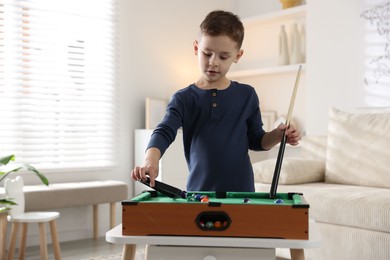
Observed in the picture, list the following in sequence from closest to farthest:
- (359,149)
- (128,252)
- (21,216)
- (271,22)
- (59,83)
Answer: (128,252), (21,216), (359,149), (59,83), (271,22)

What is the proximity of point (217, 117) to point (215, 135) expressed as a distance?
51mm

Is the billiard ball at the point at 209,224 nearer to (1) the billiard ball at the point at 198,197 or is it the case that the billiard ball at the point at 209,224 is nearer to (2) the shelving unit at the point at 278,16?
(1) the billiard ball at the point at 198,197

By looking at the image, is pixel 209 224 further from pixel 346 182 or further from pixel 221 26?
pixel 346 182

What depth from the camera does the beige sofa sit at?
108 inches

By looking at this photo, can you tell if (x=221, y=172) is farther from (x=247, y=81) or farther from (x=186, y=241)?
(x=247, y=81)

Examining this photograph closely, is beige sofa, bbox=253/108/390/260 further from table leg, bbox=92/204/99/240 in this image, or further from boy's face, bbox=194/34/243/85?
boy's face, bbox=194/34/243/85

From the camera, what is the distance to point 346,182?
11.2 feet

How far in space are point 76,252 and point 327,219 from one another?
64.7 inches

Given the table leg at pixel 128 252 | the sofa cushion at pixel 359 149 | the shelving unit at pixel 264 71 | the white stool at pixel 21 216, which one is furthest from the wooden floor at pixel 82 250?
the table leg at pixel 128 252

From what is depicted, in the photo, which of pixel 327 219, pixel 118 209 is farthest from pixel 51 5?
pixel 327 219

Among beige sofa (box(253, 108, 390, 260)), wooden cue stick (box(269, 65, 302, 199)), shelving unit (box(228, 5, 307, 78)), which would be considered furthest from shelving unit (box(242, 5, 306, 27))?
wooden cue stick (box(269, 65, 302, 199))

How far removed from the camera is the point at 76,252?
362cm

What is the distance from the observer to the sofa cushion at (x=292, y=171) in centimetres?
336

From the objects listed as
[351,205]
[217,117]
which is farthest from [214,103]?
[351,205]
